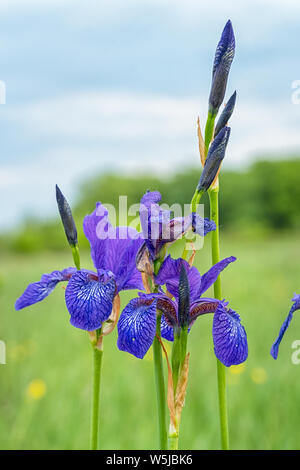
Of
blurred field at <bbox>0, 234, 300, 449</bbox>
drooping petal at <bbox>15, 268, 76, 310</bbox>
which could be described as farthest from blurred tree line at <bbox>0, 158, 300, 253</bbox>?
drooping petal at <bbox>15, 268, 76, 310</bbox>

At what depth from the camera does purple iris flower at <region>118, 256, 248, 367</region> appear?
2.49ft

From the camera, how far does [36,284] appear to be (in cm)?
93

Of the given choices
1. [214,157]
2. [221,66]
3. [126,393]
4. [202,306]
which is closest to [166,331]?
[202,306]

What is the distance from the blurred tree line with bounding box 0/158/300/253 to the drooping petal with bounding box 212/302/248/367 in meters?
9.98

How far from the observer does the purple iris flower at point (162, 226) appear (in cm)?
77

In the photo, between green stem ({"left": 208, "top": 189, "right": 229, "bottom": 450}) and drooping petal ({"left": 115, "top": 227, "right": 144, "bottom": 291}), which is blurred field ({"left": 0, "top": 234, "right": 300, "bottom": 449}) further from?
drooping petal ({"left": 115, "top": 227, "right": 144, "bottom": 291})

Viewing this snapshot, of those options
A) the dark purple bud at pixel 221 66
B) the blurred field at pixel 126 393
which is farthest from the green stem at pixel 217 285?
the blurred field at pixel 126 393

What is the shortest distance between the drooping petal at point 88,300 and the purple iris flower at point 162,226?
9cm

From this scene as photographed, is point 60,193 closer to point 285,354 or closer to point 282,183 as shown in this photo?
point 285,354

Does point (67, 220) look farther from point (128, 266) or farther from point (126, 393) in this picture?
point (126, 393)

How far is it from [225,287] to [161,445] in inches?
145

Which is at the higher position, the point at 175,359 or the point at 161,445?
the point at 175,359

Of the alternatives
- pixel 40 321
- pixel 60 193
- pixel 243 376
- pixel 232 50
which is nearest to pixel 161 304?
pixel 60 193
